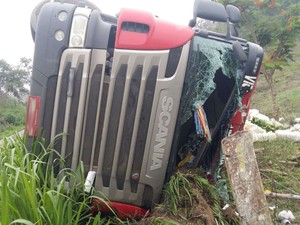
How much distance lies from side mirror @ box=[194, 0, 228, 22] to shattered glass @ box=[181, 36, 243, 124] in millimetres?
156

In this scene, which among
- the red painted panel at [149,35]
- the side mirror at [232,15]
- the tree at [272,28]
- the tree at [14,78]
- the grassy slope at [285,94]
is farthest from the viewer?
the tree at [14,78]

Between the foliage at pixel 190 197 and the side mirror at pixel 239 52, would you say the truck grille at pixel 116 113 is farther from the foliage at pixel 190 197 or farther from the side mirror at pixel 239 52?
the side mirror at pixel 239 52

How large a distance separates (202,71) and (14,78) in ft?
87.2

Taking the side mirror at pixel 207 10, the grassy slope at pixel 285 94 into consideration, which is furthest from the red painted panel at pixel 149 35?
the grassy slope at pixel 285 94

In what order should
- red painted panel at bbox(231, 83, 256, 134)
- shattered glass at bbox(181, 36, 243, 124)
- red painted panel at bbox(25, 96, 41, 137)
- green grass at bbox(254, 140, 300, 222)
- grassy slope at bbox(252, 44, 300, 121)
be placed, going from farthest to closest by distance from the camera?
grassy slope at bbox(252, 44, 300, 121) → green grass at bbox(254, 140, 300, 222) → red painted panel at bbox(231, 83, 256, 134) → shattered glass at bbox(181, 36, 243, 124) → red painted panel at bbox(25, 96, 41, 137)

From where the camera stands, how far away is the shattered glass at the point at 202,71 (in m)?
2.46

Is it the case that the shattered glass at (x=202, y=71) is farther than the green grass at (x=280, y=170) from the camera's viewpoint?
No

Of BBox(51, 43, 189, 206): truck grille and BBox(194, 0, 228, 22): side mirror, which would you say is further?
BBox(194, 0, 228, 22): side mirror

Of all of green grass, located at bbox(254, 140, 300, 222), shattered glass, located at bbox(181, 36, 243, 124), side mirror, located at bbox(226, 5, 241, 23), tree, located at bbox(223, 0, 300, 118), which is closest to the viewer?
shattered glass, located at bbox(181, 36, 243, 124)

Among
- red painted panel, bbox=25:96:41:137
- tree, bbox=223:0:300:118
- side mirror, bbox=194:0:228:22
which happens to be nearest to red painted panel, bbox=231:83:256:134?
side mirror, bbox=194:0:228:22

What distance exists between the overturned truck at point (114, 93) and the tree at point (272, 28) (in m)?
8.03

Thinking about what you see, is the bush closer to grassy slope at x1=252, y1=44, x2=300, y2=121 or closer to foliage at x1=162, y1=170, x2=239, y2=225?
grassy slope at x1=252, y1=44, x2=300, y2=121

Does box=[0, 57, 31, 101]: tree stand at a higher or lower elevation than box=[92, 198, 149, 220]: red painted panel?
lower

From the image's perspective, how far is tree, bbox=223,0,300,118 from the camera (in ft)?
32.8
